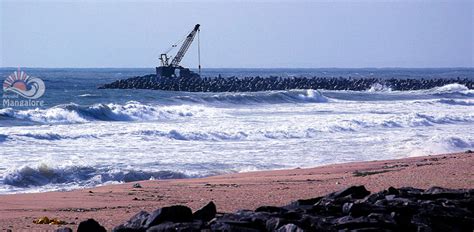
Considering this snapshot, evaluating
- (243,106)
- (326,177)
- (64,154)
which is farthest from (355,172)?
(243,106)

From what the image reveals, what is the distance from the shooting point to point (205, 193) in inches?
513

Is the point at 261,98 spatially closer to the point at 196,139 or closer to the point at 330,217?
the point at 196,139

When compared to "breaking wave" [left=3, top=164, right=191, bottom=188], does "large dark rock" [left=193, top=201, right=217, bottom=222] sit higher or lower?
higher

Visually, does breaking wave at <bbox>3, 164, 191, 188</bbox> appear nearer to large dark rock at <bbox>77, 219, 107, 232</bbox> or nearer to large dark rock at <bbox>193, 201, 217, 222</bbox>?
large dark rock at <bbox>193, 201, 217, 222</bbox>

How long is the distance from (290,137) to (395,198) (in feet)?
62.4

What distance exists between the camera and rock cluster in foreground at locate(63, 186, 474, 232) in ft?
24.5

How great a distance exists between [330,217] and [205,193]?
5.32 metres

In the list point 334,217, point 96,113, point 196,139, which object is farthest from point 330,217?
point 96,113

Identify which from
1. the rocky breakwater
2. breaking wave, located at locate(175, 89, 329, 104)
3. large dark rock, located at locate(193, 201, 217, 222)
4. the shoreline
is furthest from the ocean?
the rocky breakwater

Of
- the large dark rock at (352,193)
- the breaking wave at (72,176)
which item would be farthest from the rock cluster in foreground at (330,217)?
the breaking wave at (72,176)

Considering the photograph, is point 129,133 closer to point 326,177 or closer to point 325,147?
point 325,147

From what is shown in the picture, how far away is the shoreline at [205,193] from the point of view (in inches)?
423

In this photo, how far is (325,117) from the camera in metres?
36.4

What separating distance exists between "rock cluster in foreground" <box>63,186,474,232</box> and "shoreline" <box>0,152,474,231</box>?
154 cm
